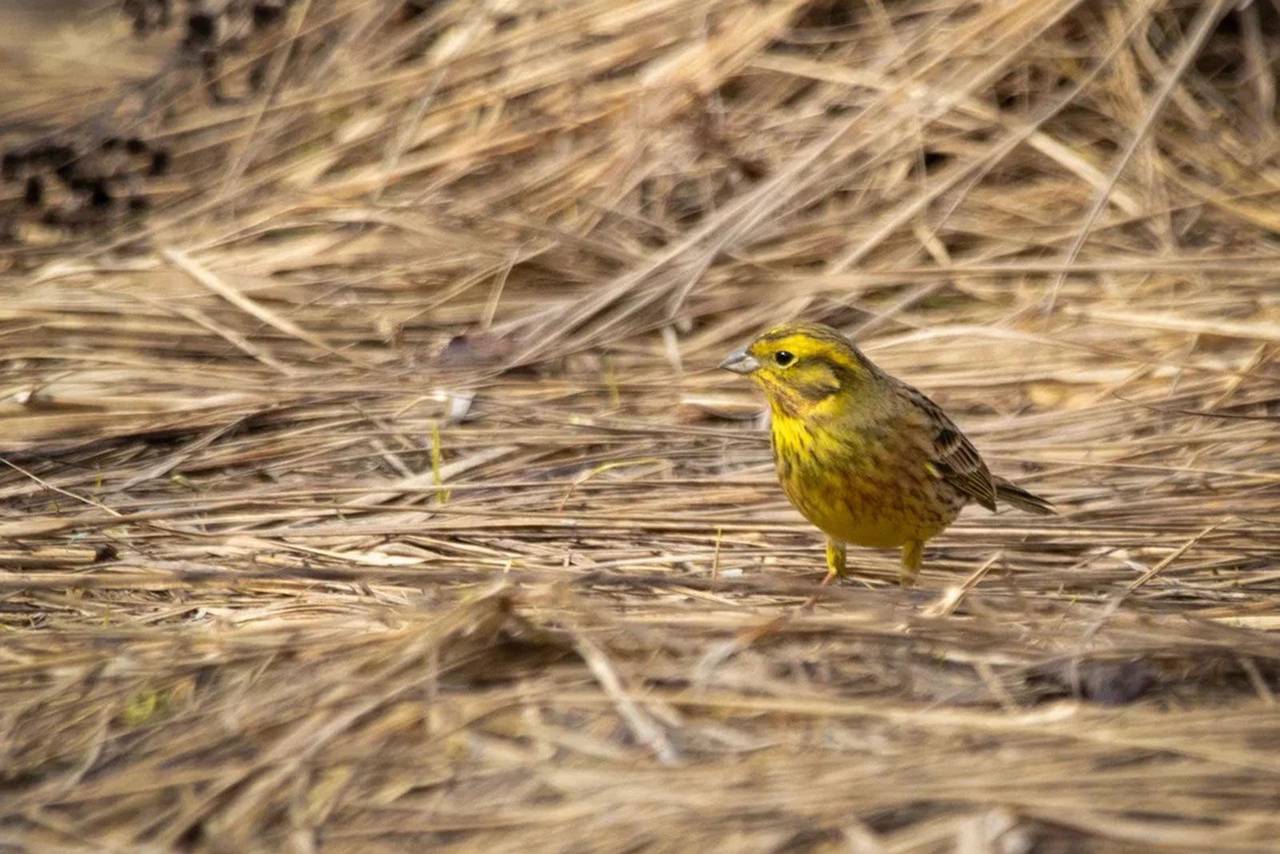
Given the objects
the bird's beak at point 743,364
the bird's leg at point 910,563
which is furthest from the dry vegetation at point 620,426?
the bird's beak at point 743,364

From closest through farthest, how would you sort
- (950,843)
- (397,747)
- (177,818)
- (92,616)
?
(950,843), (177,818), (397,747), (92,616)

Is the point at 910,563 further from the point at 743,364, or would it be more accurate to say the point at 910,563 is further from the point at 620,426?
the point at 620,426

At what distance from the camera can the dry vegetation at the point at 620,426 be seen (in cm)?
322

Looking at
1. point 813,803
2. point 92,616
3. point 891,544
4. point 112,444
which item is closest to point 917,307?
point 891,544

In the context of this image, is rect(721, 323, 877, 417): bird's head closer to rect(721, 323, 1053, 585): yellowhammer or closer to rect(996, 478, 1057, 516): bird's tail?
rect(721, 323, 1053, 585): yellowhammer

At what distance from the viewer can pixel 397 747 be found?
3.35 meters

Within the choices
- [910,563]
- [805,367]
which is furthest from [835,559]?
[805,367]

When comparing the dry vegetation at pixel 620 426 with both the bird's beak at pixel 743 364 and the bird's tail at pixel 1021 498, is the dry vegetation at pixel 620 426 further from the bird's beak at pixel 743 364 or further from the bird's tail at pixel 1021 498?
the bird's beak at pixel 743 364

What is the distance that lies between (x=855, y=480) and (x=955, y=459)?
1.22 feet

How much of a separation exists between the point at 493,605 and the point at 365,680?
0.93 ft

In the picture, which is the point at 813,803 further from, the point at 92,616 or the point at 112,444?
the point at 112,444

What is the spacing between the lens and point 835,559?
5090 millimetres

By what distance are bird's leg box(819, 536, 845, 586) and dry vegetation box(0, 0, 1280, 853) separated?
9cm

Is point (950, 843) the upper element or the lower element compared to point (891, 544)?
upper
